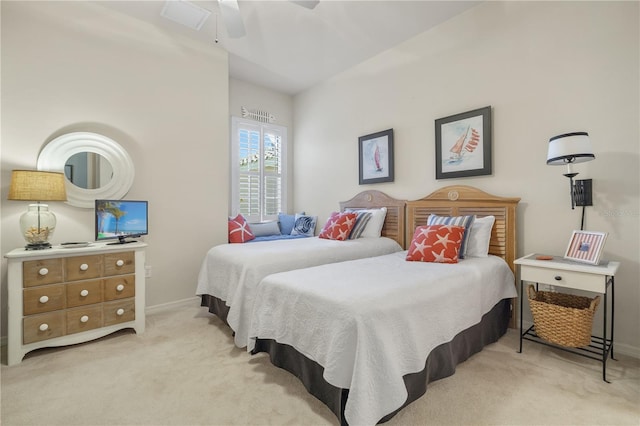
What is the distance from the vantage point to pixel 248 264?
242cm

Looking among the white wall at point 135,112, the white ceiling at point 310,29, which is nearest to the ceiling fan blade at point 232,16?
the white ceiling at point 310,29

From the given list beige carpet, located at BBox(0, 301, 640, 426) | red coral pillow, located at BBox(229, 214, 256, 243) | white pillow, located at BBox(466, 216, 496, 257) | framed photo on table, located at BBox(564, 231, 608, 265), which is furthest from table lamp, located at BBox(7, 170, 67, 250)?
framed photo on table, located at BBox(564, 231, 608, 265)

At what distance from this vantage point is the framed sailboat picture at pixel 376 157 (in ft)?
12.1

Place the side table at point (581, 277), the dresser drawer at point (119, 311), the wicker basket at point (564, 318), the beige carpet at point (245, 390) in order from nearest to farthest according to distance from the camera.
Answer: the beige carpet at point (245, 390)
the side table at point (581, 277)
the wicker basket at point (564, 318)
the dresser drawer at point (119, 311)

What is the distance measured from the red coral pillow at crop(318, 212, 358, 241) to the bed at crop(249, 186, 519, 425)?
3.20 feet

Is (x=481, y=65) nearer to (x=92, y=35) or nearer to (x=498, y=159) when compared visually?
(x=498, y=159)

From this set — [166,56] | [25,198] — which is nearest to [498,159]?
[166,56]

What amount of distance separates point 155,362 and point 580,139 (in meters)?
3.30

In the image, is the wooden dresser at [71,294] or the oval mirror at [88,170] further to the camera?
the oval mirror at [88,170]

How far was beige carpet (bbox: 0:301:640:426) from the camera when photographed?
4.99ft

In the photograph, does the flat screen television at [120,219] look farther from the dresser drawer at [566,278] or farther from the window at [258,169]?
the dresser drawer at [566,278]

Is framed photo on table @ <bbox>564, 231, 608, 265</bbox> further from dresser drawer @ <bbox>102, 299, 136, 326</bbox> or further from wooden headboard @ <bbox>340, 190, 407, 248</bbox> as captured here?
dresser drawer @ <bbox>102, 299, 136, 326</bbox>

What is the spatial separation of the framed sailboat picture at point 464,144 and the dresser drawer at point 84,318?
11.1 feet

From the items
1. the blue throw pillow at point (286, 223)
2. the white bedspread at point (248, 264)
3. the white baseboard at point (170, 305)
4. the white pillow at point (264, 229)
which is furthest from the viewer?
the blue throw pillow at point (286, 223)
